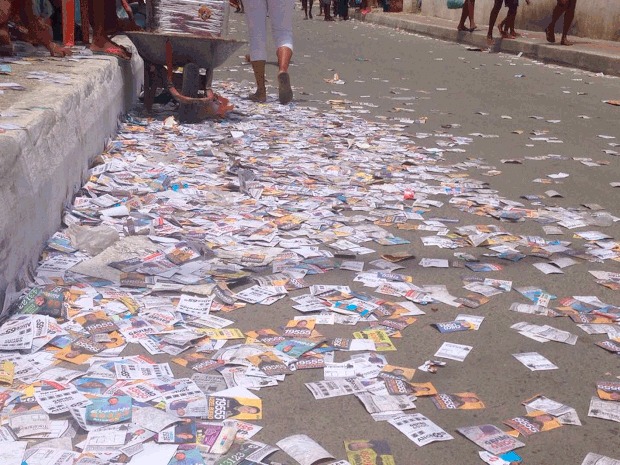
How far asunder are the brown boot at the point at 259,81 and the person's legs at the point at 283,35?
185 millimetres

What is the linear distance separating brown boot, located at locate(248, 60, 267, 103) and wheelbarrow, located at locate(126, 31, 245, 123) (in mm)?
875

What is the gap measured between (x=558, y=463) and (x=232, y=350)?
1.05 m

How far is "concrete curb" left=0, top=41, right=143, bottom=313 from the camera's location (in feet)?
8.94

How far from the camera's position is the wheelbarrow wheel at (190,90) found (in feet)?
19.7

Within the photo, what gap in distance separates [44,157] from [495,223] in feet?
7.01

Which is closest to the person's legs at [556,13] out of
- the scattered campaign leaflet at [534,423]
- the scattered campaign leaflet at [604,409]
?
the scattered campaign leaflet at [604,409]

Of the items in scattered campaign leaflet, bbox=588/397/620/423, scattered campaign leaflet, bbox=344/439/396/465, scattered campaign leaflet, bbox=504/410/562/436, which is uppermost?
scattered campaign leaflet, bbox=588/397/620/423

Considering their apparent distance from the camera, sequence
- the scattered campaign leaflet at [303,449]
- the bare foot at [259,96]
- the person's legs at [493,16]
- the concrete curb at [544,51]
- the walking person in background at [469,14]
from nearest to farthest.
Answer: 1. the scattered campaign leaflet at [303,449]
2. the bare foot at [259,96]
3. the concrete curb at [544,51]
4. the person's legs at [493,16]
5. the walking person in background at [469,14]

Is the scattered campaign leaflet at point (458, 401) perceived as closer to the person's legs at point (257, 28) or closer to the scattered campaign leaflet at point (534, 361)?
the scattered campaign leaflet at point (534, 361)

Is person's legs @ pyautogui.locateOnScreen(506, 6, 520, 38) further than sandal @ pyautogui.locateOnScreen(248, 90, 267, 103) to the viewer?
Yes

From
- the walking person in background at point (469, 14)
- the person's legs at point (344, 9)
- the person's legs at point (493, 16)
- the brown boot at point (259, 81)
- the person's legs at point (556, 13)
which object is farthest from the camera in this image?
the person's legs at point (344, 9)

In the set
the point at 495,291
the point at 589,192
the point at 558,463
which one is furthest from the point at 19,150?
the point at 589,192

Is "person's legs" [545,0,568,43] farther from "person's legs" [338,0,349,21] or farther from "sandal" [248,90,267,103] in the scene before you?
"person's legs" [338,0,349,21]

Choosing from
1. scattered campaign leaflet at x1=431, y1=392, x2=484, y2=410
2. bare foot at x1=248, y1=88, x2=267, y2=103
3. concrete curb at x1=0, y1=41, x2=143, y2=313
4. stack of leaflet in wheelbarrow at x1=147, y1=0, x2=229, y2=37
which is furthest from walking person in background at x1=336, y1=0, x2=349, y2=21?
scattered campaign leaflet at x1=431, y1=392, x2=484, y2=410
